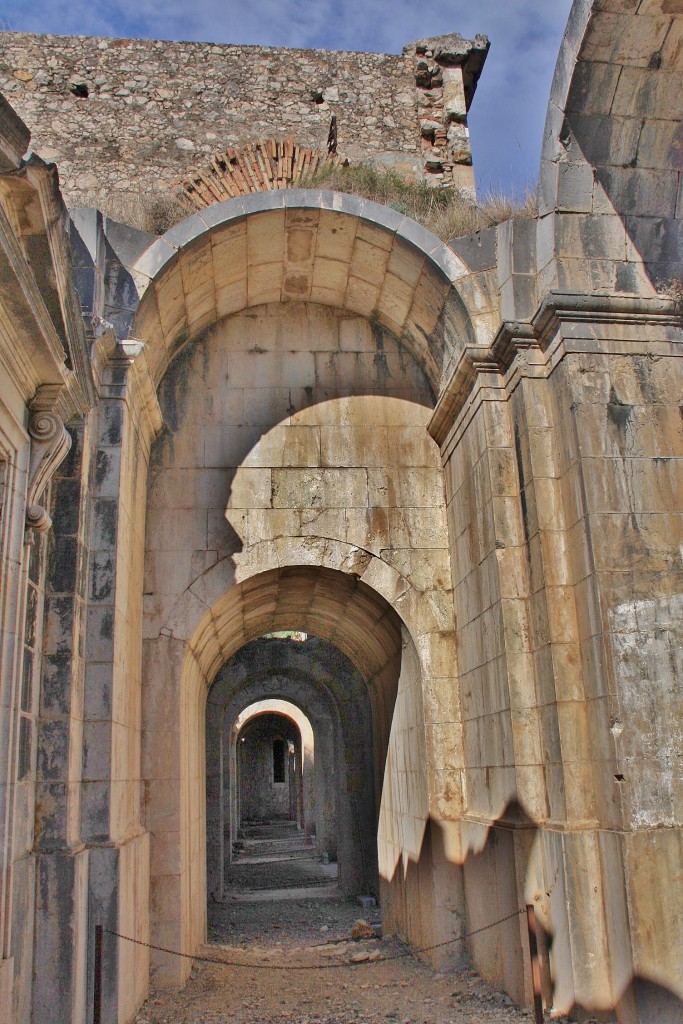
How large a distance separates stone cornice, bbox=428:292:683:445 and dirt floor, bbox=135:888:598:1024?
13.6 ft

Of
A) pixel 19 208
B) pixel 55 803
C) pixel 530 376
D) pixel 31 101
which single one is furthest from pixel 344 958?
pixel 31 101

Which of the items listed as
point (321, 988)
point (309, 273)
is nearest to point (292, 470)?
point (309, 273)

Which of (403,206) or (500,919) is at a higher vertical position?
(403,206)

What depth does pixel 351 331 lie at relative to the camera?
8.11m

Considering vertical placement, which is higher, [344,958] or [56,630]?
[56,630]

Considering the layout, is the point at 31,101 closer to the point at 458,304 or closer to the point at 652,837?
the point at 458,304

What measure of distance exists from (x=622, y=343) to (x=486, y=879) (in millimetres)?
3724

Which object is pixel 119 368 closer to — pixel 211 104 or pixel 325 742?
pixel 211 104

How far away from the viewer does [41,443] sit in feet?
15.7

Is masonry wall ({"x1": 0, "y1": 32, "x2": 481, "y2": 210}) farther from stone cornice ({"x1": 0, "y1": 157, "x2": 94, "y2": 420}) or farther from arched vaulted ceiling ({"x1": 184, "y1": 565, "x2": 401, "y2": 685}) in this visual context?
stone cornice ({"x1": 0, "y1": 157, "x2": 94, "y2": 420})

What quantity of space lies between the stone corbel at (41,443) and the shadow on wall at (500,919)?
341 centimetres

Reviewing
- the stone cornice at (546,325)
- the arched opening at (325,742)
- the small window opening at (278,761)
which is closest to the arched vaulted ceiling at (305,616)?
the arched opening at (325,742)

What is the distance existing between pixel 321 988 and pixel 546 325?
17.3 feet

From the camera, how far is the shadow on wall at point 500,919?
4.71m
